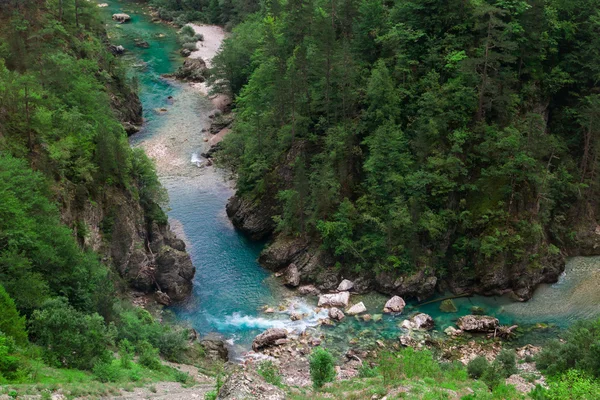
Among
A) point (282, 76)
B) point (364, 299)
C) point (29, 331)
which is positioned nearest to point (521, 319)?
point (364, 299)

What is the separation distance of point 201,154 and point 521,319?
4046 centimetres

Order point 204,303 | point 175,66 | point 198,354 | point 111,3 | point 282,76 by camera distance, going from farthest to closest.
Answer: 1. point 111,3
2. point 175,66
3. point 282,76
4. point 204,303
5. point 198,354

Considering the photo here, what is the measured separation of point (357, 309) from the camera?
4628 cm

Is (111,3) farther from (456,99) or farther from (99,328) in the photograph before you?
(99,328)

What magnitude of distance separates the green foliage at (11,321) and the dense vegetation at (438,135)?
28.3 m

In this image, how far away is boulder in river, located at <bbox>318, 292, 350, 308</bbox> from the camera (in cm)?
4712

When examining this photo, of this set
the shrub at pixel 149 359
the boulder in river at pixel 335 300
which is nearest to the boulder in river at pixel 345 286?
the boulder in river at pixel 335 300

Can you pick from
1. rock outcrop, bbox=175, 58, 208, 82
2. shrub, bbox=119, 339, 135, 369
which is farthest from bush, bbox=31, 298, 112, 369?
rock outcrop, bbox=175, 58, 208, 82

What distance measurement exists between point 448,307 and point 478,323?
3.18 m

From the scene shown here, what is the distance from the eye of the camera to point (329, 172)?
5103 centimetres

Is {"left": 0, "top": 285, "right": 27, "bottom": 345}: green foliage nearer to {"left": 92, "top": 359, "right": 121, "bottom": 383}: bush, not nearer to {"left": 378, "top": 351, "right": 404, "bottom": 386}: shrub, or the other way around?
{"left": 92, "top": 359, "right": 121, "bottom": 383}: bush

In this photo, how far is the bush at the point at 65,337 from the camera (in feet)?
86.7

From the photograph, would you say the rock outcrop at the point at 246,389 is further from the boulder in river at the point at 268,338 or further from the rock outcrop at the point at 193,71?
the rock outcrop at the point at 193,71

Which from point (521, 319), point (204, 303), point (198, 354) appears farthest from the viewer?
point (204, 303)
